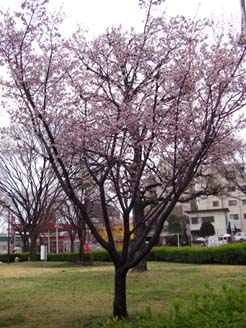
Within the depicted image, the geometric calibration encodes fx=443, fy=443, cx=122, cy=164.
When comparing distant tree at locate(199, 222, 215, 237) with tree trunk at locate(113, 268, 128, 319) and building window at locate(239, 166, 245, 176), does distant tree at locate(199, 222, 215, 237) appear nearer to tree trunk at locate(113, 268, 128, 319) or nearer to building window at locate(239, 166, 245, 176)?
building window at locate(239, 166, 245, 176)

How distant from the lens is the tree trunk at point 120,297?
271 inches

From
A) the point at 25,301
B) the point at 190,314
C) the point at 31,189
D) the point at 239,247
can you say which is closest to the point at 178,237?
the point at 31,189

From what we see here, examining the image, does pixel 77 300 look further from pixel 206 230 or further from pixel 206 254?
pixel 206 230

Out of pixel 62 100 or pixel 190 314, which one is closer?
pixel 190 314

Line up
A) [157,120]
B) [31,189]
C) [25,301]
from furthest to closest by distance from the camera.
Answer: [31,189] < [25,301] < [157,120]

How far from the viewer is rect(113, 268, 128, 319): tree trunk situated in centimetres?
688

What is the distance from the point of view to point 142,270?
55.1 feet

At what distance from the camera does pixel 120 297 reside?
6.96 metres

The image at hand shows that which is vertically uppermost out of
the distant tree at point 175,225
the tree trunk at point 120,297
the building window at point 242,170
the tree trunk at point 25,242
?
the building window at point 242,170

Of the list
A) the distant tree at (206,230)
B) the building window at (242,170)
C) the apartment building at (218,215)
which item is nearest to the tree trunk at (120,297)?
the building window at (242,170)

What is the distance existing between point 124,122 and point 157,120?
1.83ft

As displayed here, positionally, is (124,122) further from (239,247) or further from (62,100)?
(239,247)

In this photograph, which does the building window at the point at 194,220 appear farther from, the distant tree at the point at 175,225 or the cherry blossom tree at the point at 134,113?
the cherry blossom tree at the point at 134,113

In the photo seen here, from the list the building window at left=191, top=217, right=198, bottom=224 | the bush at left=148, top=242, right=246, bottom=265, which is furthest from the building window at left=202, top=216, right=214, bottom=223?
the bush at left=148, top=242, right=246, bottom=265
